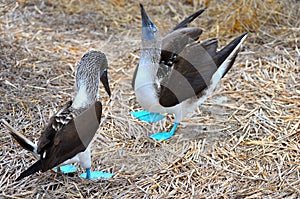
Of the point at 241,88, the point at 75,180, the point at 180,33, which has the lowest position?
the point at 241,88

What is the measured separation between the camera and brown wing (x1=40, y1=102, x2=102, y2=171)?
10.5 ft

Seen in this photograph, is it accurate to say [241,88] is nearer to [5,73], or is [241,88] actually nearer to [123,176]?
[123,176]

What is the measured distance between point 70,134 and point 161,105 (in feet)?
3.15

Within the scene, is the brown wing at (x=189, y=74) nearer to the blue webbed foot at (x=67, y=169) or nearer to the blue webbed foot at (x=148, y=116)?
the blue webbed foot at (x=148, y=116)

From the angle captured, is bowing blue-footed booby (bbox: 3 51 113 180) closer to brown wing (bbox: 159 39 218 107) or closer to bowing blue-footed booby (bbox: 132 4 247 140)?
bowing blue-footed booby (bbox: 132 4 247 140)

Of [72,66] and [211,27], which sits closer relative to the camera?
[72,66]

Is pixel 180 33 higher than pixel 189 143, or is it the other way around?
pixel 180 33

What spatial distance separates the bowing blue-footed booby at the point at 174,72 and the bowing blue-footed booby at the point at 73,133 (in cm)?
56

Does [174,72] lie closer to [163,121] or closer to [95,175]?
[163,121]

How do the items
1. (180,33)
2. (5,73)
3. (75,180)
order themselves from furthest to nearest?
(5,73)
(180,33)
(75,180)

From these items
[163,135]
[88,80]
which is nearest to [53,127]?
[88,80]

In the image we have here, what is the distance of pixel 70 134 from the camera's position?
325 centimetres

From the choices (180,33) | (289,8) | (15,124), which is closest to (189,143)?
(180,33)

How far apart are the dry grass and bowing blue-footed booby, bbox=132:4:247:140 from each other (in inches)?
10.9
